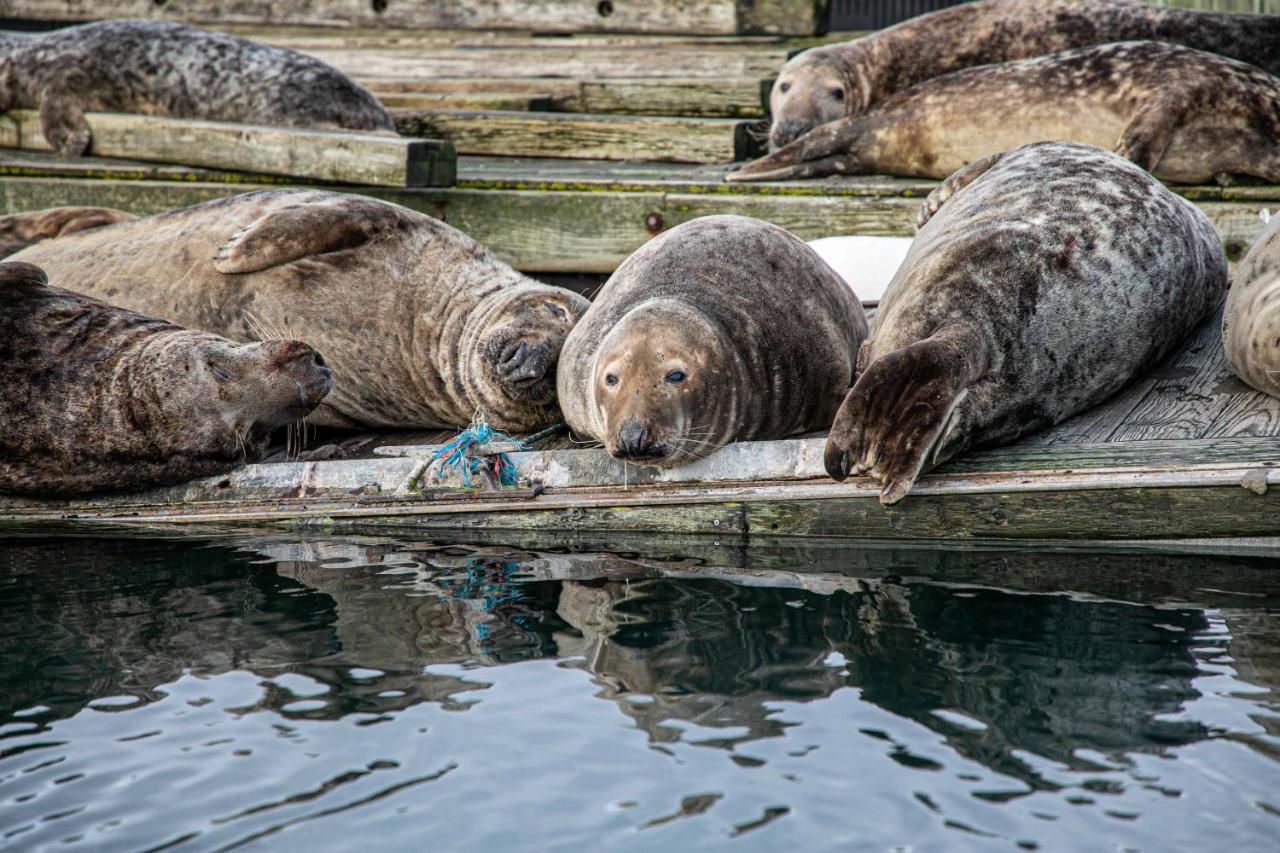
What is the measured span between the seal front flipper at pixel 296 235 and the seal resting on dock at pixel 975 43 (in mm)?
2729

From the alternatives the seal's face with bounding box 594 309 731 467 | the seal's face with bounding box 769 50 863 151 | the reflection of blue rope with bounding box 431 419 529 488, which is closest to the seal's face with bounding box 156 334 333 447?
the reflection of blue rope with bounding box 431 419 529 488

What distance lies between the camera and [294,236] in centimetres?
541

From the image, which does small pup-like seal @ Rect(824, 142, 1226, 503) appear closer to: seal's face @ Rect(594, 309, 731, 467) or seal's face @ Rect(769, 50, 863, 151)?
seal's face @ Rect(594, 309, 731, 467)

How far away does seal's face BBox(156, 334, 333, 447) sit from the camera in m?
4.86

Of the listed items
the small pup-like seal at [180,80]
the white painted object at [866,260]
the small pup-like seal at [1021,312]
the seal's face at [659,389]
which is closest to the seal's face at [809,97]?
the white painted object at [866,260]

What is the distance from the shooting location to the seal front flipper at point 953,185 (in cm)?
545

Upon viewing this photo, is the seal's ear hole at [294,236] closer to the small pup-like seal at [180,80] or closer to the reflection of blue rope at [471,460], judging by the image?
the reflection of blue rope at [471,460]

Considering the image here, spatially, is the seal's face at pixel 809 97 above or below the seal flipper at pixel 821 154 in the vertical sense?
above

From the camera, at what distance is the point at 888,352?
4.16 metres

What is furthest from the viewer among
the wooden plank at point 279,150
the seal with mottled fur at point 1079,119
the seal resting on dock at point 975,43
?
the seal resting on dock at point 975,43

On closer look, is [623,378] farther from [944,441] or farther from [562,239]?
[562,239]

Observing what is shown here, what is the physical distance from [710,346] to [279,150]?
3.20 meters

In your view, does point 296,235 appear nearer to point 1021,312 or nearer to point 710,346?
point 710,346

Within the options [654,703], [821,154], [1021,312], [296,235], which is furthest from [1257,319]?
[296,235]
